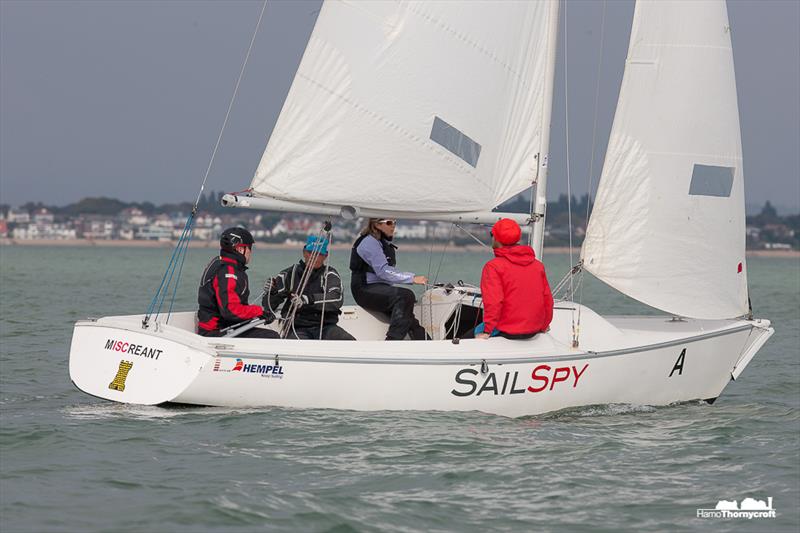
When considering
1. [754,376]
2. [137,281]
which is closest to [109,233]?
[137,281]

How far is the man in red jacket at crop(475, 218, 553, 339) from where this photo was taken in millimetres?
8891

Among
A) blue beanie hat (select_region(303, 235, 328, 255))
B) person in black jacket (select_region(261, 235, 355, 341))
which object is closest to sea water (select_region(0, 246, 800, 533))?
person in black jacket (select_region(261, 235, 355, 341))

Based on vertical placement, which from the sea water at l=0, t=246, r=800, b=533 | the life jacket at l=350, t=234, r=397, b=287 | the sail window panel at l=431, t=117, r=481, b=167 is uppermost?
the sail window panel at l=431, t=117, r=481, b=167

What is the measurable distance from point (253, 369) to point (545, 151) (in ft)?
10.8

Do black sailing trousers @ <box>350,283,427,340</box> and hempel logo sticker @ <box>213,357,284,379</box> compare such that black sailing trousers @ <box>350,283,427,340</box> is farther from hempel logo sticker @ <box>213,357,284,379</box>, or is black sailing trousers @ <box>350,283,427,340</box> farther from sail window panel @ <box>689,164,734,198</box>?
sail window panel @ <box>689,164,734,198</box>

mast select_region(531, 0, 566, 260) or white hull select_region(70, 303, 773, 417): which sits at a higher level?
mast select_region(531, 0, 566, 260)

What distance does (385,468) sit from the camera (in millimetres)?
7289

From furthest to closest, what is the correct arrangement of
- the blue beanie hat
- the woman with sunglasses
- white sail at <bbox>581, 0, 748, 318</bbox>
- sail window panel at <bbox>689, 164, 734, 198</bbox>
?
Answer: sail window panel at <bbox>689, 164, 734, 198</bbox>, white sail at <bbox>581, 0, 748, 318</bbox>, the woman with sunglasses, the blue beanie hat

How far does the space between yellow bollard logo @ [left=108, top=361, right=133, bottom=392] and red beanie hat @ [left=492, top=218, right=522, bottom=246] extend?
2963mm

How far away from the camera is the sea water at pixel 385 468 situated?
629 cm

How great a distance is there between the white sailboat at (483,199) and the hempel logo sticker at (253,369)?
15 mm

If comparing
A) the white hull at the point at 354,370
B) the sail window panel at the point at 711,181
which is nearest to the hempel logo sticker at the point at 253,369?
the white hull at the point at 354,370

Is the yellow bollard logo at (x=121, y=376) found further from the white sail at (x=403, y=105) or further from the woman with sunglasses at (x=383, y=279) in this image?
the woman with sunglasses at (x=383, y=279)

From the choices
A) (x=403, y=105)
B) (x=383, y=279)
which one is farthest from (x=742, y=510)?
(x=403, y=105)
